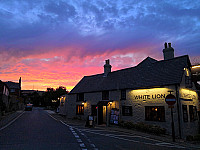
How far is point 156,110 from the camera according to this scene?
52.0 ft

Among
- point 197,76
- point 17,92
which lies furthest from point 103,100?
point 17,92

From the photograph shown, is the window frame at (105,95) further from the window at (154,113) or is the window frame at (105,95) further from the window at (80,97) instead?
the window at (154,113)

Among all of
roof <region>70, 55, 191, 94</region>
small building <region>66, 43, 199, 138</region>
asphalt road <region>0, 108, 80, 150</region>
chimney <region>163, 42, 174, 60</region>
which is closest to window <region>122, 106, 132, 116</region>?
small building <region>66, 43, 199, 138</region>

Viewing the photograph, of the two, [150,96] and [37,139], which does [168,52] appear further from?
[37,139]

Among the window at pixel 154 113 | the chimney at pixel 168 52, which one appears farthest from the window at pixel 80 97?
the chimney at pixel 168 52

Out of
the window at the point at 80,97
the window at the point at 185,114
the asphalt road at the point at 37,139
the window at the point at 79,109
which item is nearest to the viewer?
the asphalt road at the point at 37,139

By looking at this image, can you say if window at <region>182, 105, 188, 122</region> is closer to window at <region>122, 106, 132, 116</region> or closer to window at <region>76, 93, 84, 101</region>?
window at <region>122, 106, 132, 116</region>

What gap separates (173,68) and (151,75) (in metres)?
2.46

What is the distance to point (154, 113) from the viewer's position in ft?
52.2

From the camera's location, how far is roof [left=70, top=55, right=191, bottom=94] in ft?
52.9

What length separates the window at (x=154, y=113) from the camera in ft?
50.3

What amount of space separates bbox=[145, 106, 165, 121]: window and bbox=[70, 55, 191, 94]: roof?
2.36 m

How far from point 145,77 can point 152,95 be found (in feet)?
9.64

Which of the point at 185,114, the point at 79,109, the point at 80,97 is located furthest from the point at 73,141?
the point at 80,97
